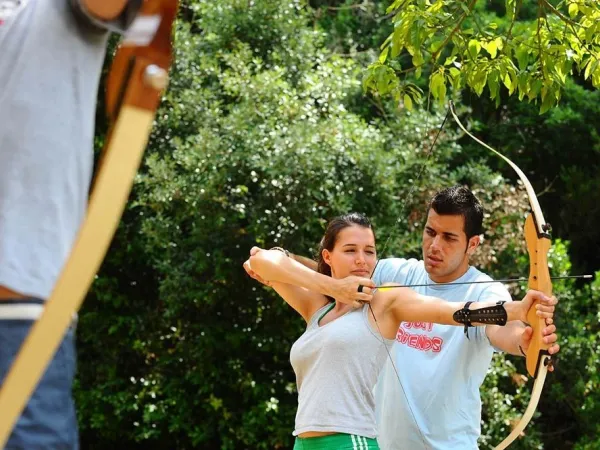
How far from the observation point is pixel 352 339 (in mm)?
3125

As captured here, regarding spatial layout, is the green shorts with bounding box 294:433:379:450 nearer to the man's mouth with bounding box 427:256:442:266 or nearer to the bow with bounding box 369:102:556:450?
the bow with bounding box 369:102:556:450

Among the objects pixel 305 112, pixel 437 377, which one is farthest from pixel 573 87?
pixel 437 377

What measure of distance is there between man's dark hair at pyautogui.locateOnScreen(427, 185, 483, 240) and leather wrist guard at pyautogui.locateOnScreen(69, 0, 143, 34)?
6.87ft

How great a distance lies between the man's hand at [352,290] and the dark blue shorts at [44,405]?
158cm

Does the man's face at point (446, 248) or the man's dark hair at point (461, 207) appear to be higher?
the man's dark hair at point (461, 207)

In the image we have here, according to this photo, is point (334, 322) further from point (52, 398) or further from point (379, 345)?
point (52, 398)

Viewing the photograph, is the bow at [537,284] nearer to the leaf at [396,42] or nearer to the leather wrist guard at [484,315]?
the leather wrist guard at [484,315]

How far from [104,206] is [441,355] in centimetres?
210

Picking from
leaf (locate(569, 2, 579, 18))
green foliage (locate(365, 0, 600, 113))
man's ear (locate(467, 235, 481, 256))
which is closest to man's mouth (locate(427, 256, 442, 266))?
man's ear (locate(467, 235, 481, 256))

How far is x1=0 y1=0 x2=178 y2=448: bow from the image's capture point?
142cm

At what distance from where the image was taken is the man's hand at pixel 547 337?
285 centimetres

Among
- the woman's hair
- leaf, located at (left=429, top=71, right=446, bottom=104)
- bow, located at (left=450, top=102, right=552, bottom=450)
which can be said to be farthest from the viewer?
leaf, located at (left=429, top=71, right=446, bottom=104)

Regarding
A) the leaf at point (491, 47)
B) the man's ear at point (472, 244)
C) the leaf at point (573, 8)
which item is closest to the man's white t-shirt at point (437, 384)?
the man's ear at point (472, 244)

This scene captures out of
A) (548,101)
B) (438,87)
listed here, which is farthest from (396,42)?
(548,101)
